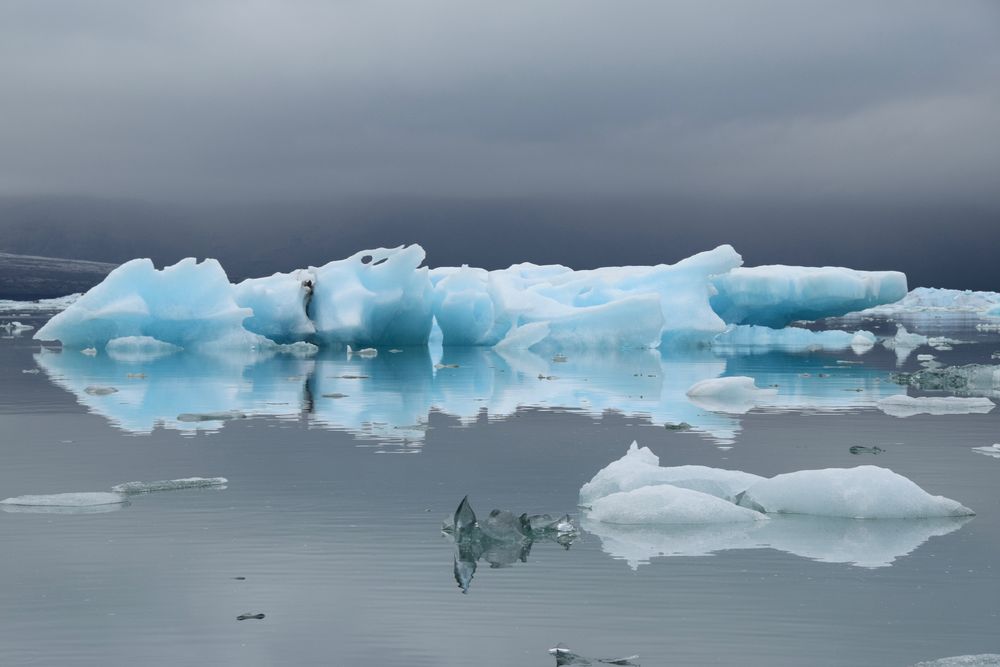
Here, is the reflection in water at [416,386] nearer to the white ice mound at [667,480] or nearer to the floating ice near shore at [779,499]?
the white ice mound at [667,480]

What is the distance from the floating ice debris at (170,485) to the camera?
8047 mm

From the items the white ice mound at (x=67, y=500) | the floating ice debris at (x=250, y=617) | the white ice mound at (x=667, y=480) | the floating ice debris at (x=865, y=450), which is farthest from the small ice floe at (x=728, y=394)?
the floating ice debris at (x=250, y=617)

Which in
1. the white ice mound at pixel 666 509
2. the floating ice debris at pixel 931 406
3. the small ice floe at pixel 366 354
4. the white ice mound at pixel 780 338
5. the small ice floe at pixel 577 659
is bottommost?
the small ice floe at pixel 577 659

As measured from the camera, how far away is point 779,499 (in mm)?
7391

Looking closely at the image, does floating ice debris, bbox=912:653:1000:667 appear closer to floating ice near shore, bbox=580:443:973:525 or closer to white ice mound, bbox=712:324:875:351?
floating ice near shore, bbox=580:443:973:525

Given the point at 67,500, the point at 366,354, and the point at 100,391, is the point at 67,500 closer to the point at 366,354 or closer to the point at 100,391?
the point at 100,391

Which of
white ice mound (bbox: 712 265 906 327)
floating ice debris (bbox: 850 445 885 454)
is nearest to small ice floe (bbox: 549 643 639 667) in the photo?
floating ice debris (bbox: 850 445 885 454)

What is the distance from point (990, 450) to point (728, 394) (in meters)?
4.82

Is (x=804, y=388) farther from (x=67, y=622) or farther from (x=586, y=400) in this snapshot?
(x=67, y=622)

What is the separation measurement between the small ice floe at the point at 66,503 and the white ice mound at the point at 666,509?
2905mm

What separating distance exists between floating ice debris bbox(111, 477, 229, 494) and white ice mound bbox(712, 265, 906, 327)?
74.9ft

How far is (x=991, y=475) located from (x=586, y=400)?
21.4ft

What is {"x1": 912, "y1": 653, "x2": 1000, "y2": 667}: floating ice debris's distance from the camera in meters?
4.36

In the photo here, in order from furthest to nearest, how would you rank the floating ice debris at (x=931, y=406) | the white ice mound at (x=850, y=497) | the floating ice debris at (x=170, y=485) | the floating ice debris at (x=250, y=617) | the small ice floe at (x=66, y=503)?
the floating ice debris at (x=931, y=406)
the floating ice debris at (x=170, y=485)
the small ice floe at (x=66, y=503)
the white ice mound at (x=850, y=497)
the floating ice debris at (x=250, y=617)
